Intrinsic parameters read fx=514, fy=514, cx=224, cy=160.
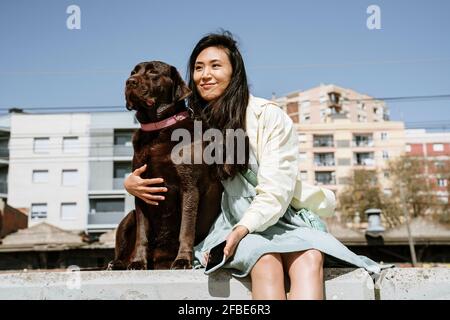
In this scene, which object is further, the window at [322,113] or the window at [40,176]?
the window at [322,113]

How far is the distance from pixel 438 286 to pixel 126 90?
1.94 meters

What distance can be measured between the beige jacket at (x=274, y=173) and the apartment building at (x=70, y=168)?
1474 inches

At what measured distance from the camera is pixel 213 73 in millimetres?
3051

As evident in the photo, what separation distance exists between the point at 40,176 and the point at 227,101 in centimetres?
4036

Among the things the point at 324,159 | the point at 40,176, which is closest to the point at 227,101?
the point at 40,176

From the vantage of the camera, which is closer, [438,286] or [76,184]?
[438,286]

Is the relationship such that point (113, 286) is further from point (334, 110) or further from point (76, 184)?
point (334, 110)

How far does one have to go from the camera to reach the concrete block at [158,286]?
2447 millimetres

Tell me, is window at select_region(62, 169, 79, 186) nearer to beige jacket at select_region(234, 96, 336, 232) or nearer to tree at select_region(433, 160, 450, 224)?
tree at select_region(433, 160, 450, 224)

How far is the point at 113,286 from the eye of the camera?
8.34ft

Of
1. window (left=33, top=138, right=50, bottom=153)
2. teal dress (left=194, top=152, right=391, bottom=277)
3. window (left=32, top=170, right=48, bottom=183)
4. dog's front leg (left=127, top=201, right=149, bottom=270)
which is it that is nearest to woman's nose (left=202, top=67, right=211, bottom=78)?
teal dress (left=194, top=152, right=391, bottom=277)

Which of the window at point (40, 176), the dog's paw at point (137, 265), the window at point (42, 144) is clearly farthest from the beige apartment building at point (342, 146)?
the dog's paw at point (137, 265)

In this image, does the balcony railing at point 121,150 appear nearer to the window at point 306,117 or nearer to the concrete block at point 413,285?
the window at point 306,117
